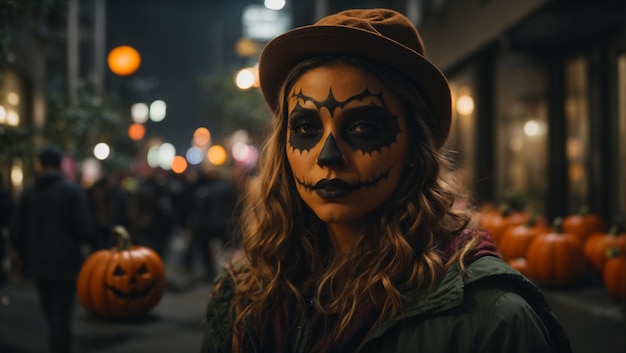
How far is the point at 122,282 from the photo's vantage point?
4887mm

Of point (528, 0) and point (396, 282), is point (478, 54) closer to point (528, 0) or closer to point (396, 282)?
point (528, 0)

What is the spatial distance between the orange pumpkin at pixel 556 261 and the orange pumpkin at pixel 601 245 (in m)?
0.27

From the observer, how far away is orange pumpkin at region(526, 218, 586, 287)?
700 cm

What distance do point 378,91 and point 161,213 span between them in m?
13.9

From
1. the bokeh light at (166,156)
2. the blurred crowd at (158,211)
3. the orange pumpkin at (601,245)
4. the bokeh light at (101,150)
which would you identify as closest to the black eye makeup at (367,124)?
the orange pumpkin at (601,245)

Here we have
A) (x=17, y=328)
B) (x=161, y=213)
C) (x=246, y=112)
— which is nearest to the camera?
(x=17, y=328)

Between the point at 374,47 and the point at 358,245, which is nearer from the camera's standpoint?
the point at 374,47

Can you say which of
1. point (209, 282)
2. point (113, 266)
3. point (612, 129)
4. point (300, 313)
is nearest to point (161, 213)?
point (209, 282)

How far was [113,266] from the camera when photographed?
5148mm

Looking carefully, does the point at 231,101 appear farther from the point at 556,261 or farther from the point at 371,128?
the point at 371,128

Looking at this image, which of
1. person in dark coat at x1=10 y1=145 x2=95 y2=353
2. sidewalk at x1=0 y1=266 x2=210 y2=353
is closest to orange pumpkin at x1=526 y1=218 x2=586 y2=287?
sidewalk at x1=0 y1=266 x2=210 y2=353

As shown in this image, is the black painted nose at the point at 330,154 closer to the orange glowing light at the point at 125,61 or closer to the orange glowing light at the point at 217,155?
the orange glowing light at the point at 125,61

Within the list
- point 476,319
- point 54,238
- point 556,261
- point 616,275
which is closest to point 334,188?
point 476,319

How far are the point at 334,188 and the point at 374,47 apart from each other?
0.49 m
